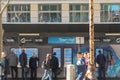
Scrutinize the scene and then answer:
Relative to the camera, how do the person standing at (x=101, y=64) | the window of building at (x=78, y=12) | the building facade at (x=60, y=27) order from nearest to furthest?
the person standing at (x=101, y=64) → the building facade at (x=60, y=27) → the window of building at (x=78, y=12)

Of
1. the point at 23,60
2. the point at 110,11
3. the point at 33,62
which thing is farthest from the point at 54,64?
the point at 110,11

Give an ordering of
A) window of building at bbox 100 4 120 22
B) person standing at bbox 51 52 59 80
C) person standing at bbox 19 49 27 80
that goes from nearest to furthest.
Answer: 1. person standing at bbox 51 52 59 80
2. person standing at bbox 19 49 27 80
3. window of building at bbox 100 4 120 22

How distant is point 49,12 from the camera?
1476 inches

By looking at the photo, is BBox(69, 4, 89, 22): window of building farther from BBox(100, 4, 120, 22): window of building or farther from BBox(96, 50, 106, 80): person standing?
BBox(96, 50, 106, 80): person standing

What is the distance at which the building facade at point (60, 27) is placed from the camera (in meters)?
31.1

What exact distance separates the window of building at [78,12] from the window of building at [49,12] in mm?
919

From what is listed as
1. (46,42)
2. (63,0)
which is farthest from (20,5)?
(46,42)

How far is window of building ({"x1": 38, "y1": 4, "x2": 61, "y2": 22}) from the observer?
1467 inches

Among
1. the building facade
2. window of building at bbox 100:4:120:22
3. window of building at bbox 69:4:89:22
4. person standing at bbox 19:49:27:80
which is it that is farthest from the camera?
window of building at bbox 69:4:89:22

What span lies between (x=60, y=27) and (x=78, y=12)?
234 cm

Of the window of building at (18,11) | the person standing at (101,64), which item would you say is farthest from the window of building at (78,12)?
the person standing at (101,64)

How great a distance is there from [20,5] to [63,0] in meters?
3.07

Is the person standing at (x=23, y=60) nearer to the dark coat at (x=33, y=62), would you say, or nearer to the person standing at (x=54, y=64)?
the dark coat at (x=33, y=62)

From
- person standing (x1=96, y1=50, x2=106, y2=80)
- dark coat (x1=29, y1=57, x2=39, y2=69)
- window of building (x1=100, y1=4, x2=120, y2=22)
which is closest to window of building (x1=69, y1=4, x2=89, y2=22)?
window of building (x1=100, y1=4, x2=120, y2=22)
